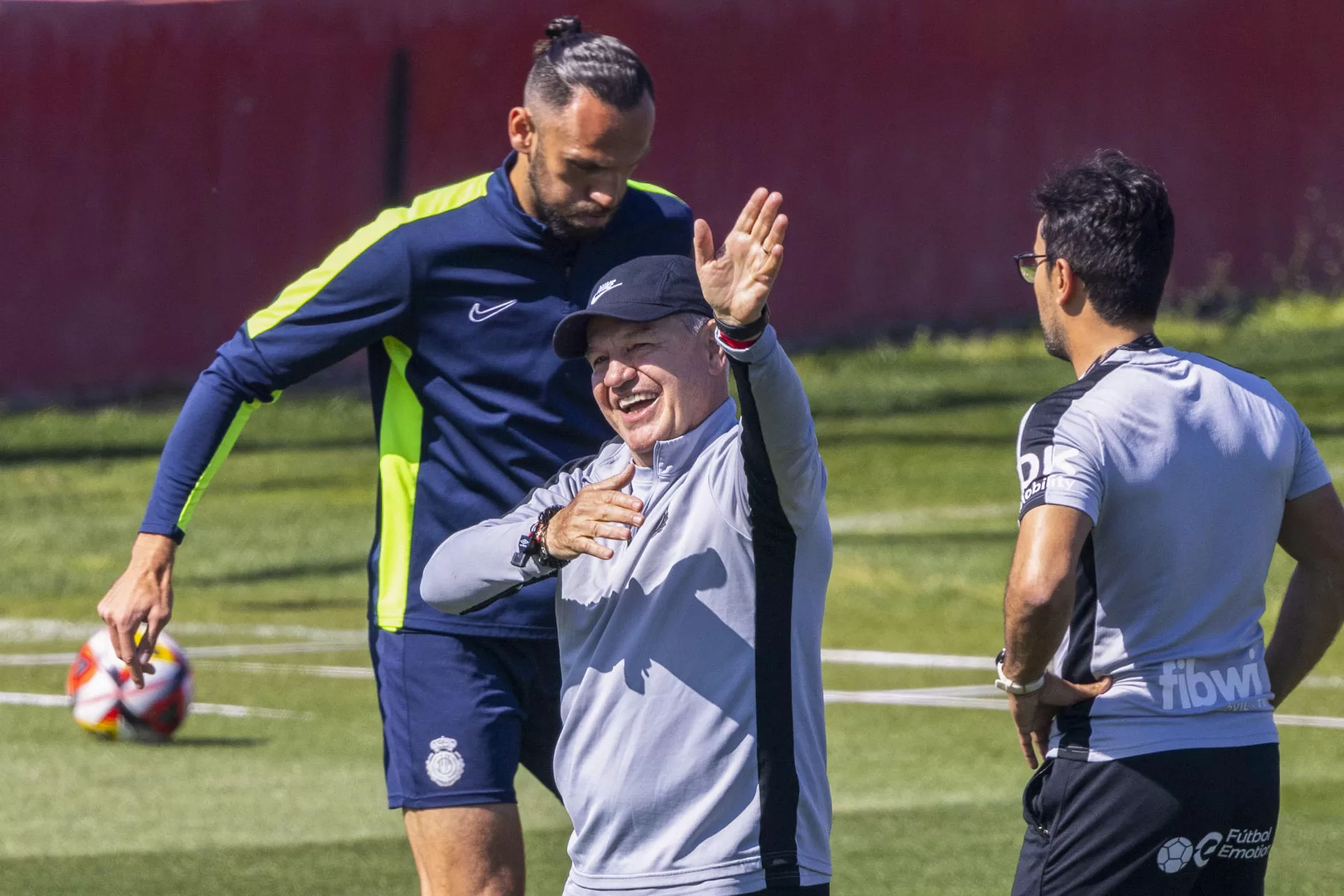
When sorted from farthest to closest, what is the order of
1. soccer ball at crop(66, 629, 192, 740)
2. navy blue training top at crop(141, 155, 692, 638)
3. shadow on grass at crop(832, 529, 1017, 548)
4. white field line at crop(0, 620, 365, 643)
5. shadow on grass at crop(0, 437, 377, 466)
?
1. shadow on grass at crop(0, 437, 377, 466)
2. shadow on grass at crop(832, 529, 1017, 548)
3. white field line at crop(0, 620, 365, 643)
4. soccer ball at crop(66, 629, 192, 740)
5. navy blue training top at crop(141, 155, 692, 638)

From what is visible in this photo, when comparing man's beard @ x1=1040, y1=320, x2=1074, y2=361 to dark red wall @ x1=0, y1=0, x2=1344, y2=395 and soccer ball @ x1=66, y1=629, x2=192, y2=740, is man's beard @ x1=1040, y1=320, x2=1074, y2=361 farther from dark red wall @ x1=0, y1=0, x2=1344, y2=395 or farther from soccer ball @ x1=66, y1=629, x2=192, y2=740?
dark red wall @ x1=0, y1=0, x2=1344, y2=395

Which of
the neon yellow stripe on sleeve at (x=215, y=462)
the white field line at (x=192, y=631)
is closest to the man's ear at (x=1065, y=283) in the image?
the neon yellow stripe on sleeve at (x=215, y=462)

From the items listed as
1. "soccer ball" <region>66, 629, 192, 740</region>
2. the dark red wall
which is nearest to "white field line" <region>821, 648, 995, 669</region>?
"soccer ball" <region>66, 629, 192, 740</region>

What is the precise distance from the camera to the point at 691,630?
419 cm

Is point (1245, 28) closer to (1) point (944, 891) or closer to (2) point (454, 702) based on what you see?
(1) point (944, 891)

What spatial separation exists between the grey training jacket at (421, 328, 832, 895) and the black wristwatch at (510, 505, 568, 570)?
2cm

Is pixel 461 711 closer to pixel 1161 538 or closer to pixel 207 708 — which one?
pixel 1161 538

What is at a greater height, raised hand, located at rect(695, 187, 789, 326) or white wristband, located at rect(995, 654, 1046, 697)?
raised hand, located at rect(695, 187, 789, 326)

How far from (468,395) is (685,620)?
1.54m

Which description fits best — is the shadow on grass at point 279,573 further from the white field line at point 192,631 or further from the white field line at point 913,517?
the white field line at point 913,517

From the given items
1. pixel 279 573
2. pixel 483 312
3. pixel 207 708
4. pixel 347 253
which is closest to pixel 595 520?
pixel 483 312

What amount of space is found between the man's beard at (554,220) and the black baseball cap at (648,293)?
1.16 meters

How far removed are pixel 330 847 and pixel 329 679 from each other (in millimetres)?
3716

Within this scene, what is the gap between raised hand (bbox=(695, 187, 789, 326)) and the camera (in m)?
3.85
